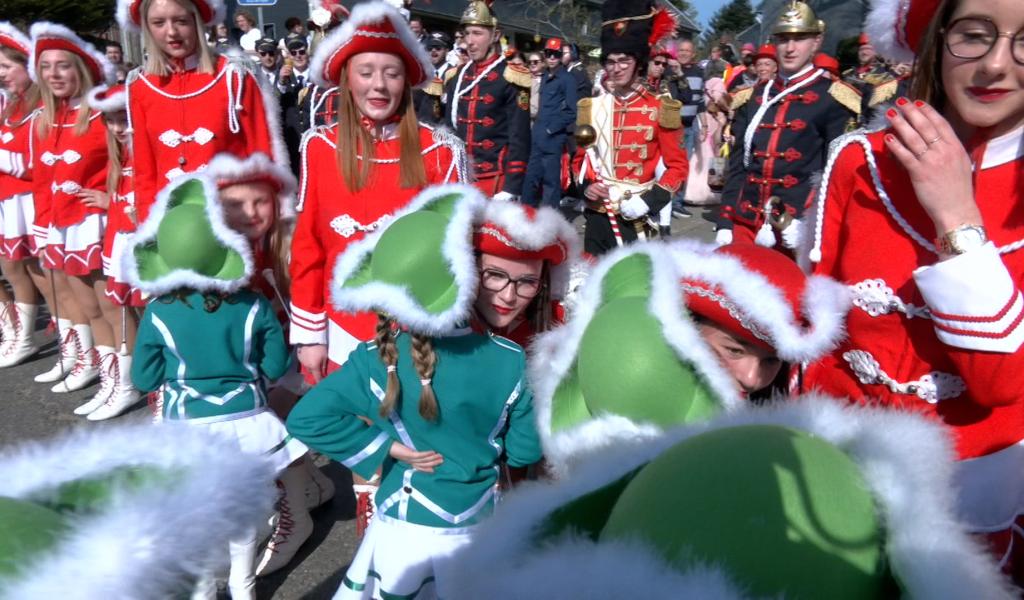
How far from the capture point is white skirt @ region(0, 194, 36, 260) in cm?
556

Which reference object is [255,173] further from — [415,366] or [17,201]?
[17,201]

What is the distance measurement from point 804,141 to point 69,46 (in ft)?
15.1

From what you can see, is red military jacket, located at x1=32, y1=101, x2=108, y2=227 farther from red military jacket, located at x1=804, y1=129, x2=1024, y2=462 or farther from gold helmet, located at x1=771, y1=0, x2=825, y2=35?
red military jacket, located at x1=804, y1=129, x2=1024, y2=462

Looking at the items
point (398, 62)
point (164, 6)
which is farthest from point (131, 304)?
point (398, 62)

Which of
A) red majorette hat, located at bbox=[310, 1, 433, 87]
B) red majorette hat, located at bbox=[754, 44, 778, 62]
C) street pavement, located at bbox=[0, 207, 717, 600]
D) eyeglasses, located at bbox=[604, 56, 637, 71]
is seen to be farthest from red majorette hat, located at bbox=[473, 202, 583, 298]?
red majorette hat, located at bbox=[754, 44, 778, 62]

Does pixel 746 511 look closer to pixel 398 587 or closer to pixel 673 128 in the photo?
pixel 398 587

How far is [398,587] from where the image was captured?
2076mm

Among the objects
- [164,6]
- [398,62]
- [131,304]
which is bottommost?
[131,304]

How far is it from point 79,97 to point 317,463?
284cm

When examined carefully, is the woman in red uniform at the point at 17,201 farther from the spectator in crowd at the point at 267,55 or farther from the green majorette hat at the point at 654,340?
the green majorette hat at the point at 654,340

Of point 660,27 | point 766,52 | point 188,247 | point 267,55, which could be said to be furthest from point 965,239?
point 267,55

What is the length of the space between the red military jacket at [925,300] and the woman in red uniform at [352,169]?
1732 mm

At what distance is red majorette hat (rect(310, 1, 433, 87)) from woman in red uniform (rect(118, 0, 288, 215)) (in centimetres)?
102

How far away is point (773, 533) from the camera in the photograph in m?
0.63
